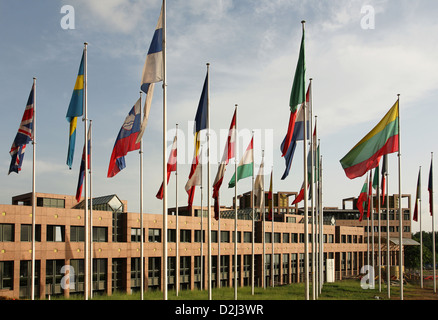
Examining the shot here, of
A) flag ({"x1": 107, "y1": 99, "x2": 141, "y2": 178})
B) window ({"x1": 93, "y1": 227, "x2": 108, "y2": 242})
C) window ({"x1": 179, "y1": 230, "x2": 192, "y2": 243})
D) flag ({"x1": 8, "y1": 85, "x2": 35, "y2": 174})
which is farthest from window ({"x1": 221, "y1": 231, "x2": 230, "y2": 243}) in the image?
flag ({"x1": 8, "y1": 85, "x2": 35, "y2": 174})

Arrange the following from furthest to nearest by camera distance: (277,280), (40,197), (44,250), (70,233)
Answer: (277,280) < (40,197) < (70,233) < (44,250)

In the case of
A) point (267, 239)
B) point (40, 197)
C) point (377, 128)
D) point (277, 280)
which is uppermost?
point (377, 128)

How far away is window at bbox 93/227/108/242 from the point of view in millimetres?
43438

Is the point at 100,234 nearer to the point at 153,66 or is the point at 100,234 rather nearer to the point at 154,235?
the point at 154,235

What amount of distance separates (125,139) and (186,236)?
29.6 m

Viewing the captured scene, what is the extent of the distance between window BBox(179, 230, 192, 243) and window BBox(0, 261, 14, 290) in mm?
20271

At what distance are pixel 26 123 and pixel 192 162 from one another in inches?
417

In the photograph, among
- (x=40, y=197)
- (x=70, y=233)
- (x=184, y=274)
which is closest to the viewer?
(x=70, y=233)

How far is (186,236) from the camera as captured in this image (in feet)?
176

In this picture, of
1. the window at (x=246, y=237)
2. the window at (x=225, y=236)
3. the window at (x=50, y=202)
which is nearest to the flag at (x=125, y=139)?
the window at (x=50, y=202)

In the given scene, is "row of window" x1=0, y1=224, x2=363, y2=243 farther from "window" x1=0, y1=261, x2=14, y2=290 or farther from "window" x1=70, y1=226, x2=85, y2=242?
"window" x1=0, y1=261, x2=14, y2=290
